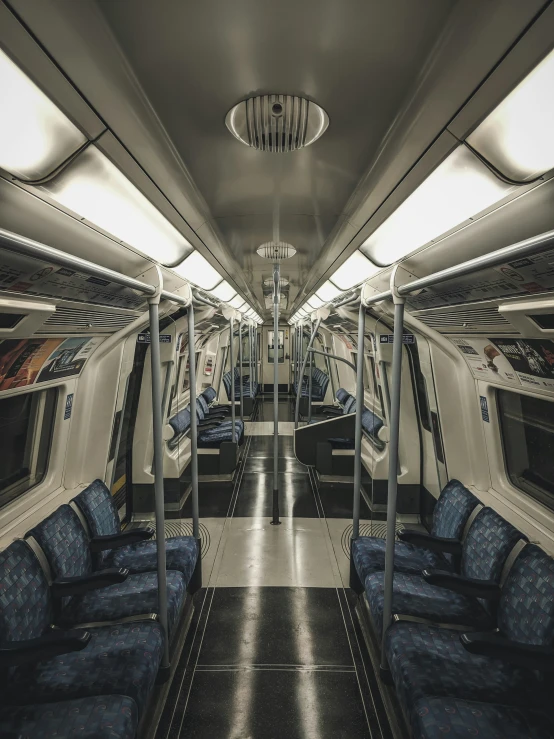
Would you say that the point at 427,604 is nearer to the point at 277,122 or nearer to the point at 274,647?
the point at 274,647

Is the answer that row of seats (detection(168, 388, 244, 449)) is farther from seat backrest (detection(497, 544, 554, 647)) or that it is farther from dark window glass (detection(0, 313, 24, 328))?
seat backrest (detection(497, 544, 554, 647))

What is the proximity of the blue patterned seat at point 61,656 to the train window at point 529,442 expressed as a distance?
305cm

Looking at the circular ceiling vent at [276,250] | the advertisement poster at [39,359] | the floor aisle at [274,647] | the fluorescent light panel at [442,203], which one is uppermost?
the circular ceiling vent at [276,250]

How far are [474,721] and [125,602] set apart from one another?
2176 millimetres

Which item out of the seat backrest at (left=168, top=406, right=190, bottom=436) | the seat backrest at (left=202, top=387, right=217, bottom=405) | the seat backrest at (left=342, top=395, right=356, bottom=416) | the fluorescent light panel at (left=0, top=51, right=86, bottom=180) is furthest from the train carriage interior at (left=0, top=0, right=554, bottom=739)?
the seat backrest at (left=202, top=387, right=217, bottom=405)

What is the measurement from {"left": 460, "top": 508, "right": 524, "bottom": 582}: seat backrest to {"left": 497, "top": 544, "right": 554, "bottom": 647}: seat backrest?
135 millimetres

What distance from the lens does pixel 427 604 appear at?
2770 mm

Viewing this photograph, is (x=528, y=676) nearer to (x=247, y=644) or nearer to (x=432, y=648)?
(x=432, y=648)

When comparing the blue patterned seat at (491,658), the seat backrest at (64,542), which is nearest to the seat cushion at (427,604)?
the blue patterned seat at (491,658)

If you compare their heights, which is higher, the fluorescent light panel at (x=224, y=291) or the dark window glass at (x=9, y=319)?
the fluorescent light panel at (x=224, y=291)

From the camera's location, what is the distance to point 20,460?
11.3 feet

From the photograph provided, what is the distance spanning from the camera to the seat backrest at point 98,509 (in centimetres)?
333

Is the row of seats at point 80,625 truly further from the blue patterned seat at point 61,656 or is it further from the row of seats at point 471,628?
the row of seats at point 471,628

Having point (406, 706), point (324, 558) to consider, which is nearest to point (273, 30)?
point (406, 706)
